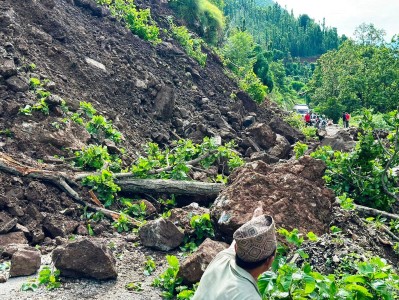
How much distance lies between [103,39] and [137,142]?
15.3 feet

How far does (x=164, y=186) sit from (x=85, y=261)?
2715 millimetres

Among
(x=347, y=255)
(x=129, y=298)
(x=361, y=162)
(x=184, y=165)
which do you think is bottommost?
(x=129, y=298)

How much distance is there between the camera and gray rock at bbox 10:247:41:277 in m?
5.21

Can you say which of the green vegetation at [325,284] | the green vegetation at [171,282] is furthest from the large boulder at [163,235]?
the green vegetation at [325,284]

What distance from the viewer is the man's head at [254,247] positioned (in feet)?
9.00

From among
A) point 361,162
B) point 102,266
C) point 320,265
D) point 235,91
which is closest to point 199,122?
point 235,91

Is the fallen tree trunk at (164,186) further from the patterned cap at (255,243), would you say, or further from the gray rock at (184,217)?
the patterned cap at (255,243)

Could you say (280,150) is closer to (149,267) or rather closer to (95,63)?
(95,63)

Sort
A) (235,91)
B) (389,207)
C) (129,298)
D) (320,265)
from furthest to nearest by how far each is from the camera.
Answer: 1. (235,91)
2. (389,207)
3. (129,298)
4. (320,265)

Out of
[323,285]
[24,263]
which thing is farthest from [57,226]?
[323,285]

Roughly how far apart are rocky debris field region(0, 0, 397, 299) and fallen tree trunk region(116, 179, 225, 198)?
0.24 meters

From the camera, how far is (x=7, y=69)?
348 inches

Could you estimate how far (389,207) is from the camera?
747cm

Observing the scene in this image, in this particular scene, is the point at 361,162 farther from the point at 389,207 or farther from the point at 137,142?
the point at 137,142
